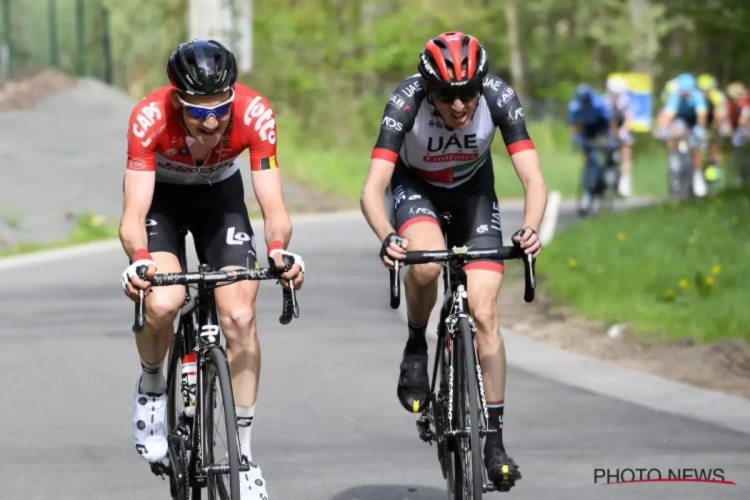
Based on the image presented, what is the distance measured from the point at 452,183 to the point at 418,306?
1.82 feet

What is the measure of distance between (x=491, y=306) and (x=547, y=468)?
1263 mm

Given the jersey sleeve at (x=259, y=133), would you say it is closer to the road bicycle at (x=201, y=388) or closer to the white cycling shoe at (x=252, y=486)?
the road bicycle at (x=201, y=388)

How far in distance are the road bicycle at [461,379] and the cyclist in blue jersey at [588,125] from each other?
17689 millimetres

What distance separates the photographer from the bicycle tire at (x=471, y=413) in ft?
21.2

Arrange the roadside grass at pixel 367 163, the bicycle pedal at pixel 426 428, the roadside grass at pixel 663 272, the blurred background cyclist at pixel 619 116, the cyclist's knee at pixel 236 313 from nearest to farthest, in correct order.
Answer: the cyclist's knee at pixel 236 313 → the bicycle pedal at pixel 426 428 → the roadside grass at pixel 663 272 → the blurred background cyclist at pixel 619 116 → the roadside grass at pixel 367 163

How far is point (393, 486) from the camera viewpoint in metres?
7.78

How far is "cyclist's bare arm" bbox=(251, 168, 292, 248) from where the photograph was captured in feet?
22.1

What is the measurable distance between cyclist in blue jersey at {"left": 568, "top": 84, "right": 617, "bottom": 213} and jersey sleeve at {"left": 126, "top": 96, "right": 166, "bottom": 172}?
18.3 metres

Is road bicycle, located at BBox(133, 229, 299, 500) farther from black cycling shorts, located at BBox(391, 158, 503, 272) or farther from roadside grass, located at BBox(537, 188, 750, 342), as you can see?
roadside grass, located at BBox(537, 188, 750, 342)

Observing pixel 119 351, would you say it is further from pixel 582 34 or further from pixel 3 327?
pixel 582 34

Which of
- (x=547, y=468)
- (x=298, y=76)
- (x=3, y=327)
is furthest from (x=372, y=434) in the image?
(x=298, y=76)

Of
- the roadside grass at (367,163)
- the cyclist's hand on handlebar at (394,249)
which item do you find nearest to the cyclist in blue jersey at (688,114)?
the roadside grass at (367,163)

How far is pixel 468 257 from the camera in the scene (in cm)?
691

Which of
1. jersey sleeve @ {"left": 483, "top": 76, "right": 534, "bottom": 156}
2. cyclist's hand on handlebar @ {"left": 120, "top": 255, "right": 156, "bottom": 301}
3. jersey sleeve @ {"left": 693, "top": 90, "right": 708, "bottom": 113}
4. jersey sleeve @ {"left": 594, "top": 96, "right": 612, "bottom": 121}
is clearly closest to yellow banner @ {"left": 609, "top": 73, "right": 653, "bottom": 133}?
jersey sleeve @ {"left": 693, "top": 90, "right": 708, "bottom": 113}
